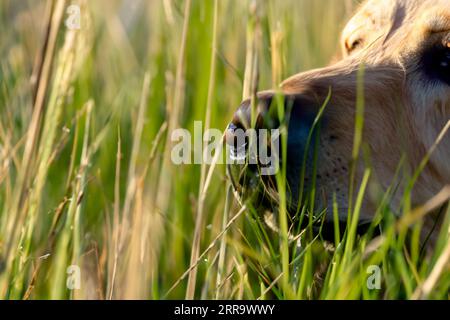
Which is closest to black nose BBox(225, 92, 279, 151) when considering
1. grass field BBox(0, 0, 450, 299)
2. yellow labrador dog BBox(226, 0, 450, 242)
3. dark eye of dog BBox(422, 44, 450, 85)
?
yellow labrador dog BBox(226, 0, 450, 242)

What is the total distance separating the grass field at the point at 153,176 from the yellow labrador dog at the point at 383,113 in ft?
0.50

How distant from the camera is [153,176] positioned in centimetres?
315

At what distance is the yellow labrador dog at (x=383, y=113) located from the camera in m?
2.28

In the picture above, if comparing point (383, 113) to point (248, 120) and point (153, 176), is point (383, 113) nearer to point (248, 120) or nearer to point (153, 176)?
point (248, 120)

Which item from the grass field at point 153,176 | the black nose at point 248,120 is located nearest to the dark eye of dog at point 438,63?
the grass field at point 153,176

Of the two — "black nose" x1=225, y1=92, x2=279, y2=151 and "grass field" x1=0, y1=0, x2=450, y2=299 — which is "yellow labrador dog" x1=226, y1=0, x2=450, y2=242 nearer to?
"black nose" x1=225, y1=92, x2=279, y2=151

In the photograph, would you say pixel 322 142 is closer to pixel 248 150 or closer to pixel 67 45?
pixel 248 150

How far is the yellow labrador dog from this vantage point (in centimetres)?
228

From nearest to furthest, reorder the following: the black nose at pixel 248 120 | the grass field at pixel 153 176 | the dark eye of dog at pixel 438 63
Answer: the grass field at pixel 153 176 → the black nose at pixel 248 120 → the dark eye of dog at pixel 438 63

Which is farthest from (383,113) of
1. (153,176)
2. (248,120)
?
(153,176)

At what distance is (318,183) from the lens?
2.30 m

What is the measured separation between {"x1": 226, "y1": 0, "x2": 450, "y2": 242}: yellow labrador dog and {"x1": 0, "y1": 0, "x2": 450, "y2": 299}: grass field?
0.15 m

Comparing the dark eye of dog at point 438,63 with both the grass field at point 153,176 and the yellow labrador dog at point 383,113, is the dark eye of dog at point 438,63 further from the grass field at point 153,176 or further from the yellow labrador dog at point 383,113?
the grass field at point 153,176
